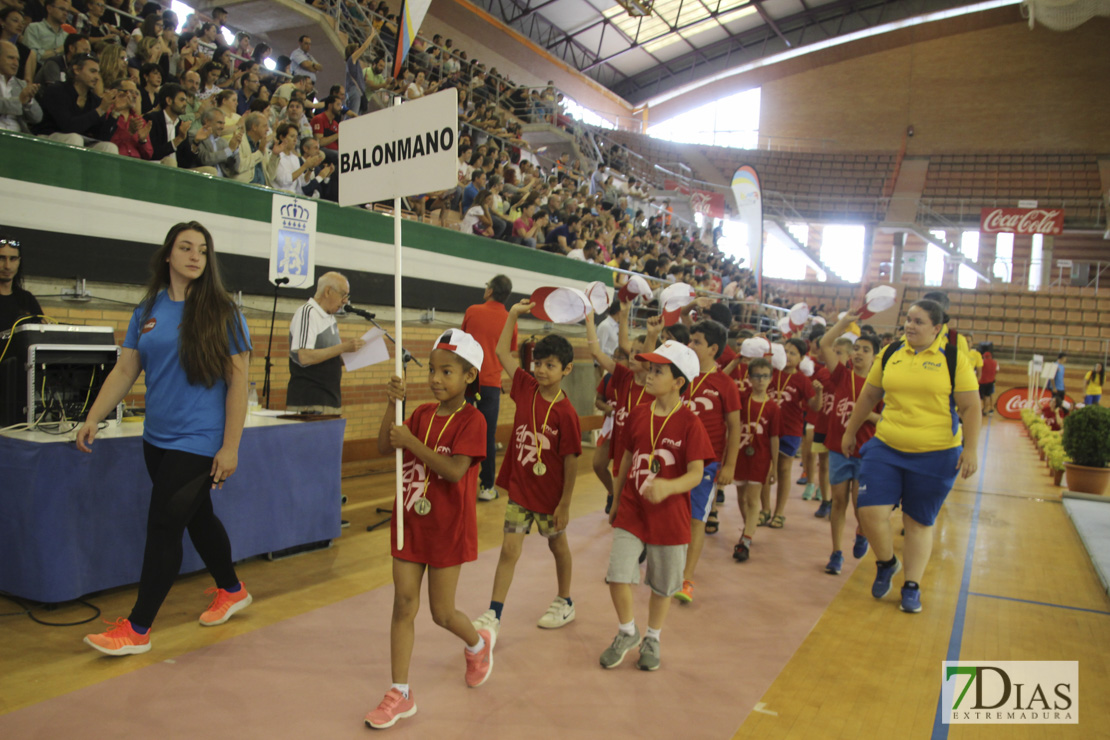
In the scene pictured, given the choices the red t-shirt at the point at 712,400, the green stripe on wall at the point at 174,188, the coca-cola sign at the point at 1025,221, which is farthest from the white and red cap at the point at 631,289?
the coca-cola sign at the point at 1025,221

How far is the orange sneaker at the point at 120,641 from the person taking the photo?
342 cm

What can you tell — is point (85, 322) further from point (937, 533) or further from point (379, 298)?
point (937, 533)

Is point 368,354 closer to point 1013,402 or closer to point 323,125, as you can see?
point 323,125

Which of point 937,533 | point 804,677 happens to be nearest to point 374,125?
point 804,677

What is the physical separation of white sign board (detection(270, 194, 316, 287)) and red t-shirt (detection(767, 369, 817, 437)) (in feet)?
15.1

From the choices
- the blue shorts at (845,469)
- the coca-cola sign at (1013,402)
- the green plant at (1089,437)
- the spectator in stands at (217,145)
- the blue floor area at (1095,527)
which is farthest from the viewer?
the coca-cola sign at (1013,402)

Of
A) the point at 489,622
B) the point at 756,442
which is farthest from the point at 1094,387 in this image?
the point at 489,622

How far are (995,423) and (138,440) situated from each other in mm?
20857

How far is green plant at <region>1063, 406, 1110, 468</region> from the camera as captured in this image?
28.5ft

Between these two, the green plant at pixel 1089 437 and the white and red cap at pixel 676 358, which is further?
the green plant at pixel 1089 437

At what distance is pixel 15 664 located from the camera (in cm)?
335

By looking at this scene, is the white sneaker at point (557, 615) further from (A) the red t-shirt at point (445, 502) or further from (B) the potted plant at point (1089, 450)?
(B) the potted plant at point (1089, 450)

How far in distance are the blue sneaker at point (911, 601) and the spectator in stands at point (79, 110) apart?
675cm

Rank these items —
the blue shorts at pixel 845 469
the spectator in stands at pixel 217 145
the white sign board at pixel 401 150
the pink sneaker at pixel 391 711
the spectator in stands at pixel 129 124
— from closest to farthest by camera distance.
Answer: the pink sneaker at pixel 391 711 → the white sign board at pixel 401 150 → the blue shorts at pixel 845 469 → the spectator in stands at pixel 129 124 → the spectator in stands at pixel 217 145
